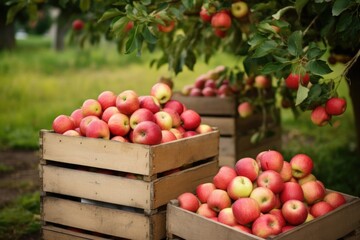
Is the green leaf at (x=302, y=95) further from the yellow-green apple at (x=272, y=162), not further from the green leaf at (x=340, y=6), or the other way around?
the green leaf at (x=340, y=6)

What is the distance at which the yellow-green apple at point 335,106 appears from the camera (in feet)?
8.54

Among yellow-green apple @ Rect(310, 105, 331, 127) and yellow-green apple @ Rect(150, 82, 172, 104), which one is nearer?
yellow-green apple @ Rect(310, 105, 331, 127)

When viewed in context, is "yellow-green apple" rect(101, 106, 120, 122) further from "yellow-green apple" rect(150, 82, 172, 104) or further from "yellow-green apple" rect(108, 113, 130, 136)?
"yellow-green apple" rect(150, 82, 172, 104)

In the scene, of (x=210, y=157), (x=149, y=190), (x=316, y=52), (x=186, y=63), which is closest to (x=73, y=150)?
Result: (x=149, y=190)

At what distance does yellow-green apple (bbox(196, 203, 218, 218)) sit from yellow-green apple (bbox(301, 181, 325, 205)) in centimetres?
41

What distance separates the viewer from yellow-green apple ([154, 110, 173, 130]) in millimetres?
2750

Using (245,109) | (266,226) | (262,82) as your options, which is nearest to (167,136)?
(266,226)

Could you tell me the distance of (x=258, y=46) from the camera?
101 inches

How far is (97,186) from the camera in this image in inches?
104

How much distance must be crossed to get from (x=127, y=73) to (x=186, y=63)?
5.63 metres

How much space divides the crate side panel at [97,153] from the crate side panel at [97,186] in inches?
2.1

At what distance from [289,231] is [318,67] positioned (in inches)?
29.0

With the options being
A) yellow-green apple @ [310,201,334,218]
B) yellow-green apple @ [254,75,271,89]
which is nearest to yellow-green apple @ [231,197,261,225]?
yellow-green apple @ [310,201,334,218]

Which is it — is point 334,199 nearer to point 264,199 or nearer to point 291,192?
point 291,192
